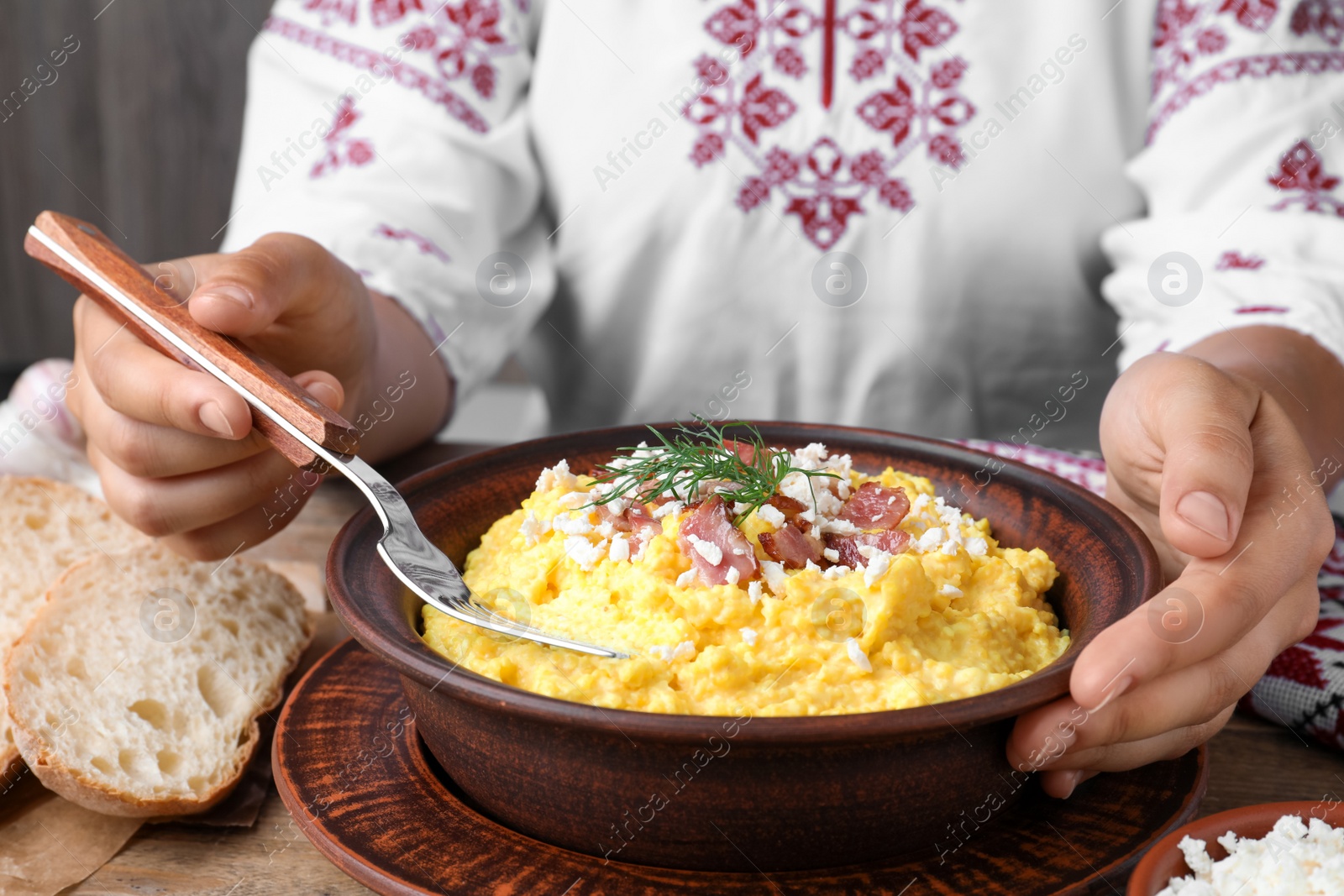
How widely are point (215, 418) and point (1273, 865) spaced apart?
1356mm

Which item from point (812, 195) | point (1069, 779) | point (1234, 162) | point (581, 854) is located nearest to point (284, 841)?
point (581, 854)

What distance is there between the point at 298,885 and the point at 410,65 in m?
2.09

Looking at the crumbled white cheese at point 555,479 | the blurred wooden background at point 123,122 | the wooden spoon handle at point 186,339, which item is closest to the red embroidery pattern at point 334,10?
the wooden spoon handle at point 186,339

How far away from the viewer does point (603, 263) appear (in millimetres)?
2861

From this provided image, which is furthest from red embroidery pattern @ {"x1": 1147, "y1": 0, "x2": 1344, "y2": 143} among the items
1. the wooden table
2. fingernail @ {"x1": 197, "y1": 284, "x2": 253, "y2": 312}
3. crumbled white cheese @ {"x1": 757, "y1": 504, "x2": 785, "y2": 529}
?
fingernail @ {"x1": 197, "y1": 284, "x2": 253, "y2": 312}

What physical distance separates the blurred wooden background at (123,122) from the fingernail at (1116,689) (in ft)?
17.3

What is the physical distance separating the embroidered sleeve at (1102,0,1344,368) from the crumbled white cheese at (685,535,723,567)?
1444 mm

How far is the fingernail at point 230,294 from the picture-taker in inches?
56.7

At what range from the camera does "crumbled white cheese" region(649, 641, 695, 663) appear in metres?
1.15

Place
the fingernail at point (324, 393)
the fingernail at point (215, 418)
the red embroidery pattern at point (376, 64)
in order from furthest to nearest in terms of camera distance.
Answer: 1. the red embroidery pattern at point (376, 64)
2. the fingernail at point (324, 393)
3. the fingernail at point (215, 418)

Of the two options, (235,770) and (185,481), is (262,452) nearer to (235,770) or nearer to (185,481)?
(185,481)

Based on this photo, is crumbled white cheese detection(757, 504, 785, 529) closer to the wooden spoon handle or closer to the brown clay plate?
the brown clay plate

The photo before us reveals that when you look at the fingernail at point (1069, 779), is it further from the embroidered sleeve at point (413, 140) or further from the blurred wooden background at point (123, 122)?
the blurred wooden background at point (123, 122)

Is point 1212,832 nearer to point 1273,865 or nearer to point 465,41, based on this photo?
point 1273,865
